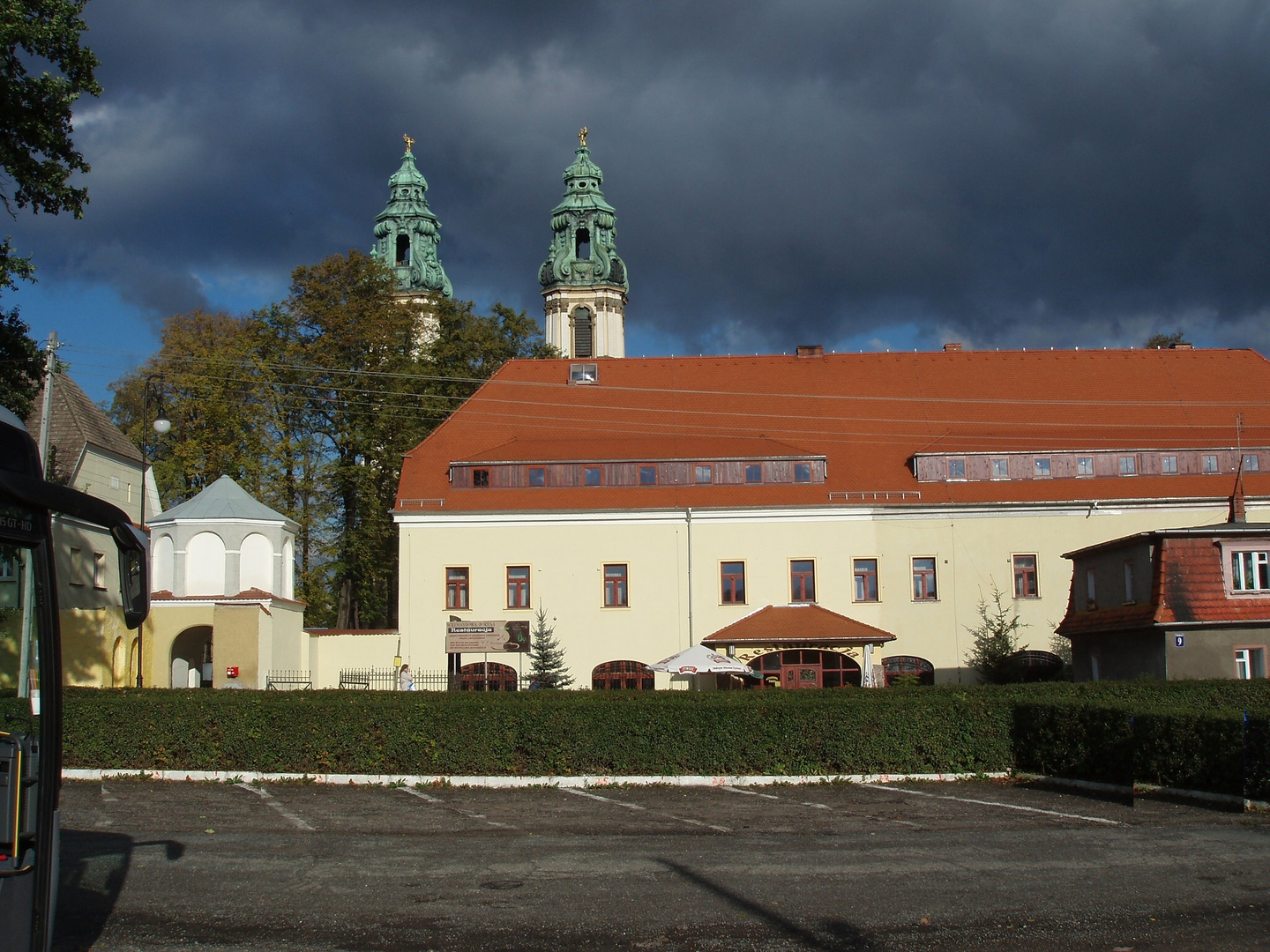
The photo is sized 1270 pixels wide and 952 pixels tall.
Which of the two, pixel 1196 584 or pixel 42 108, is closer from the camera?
pixel 42 108

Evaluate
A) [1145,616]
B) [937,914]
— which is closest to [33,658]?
[937,914]

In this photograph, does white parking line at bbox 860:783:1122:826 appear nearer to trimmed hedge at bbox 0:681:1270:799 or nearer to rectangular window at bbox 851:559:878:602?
trimmed hedge at bbox 0:681:1270:799

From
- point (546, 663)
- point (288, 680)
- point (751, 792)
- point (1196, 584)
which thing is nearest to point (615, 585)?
point (546, 663)

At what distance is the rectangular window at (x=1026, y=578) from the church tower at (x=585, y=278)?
5490 centimetres

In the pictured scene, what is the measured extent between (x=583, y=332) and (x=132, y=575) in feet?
285

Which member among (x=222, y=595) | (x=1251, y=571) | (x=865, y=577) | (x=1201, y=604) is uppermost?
(x=865, y=577)

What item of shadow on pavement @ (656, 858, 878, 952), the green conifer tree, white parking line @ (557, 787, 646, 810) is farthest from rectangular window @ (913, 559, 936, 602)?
shadow on pavement @ (656, 858, 878, 952)

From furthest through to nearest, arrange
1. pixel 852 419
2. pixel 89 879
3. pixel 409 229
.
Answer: pixel 409 229 → pixel 852 419 → pixel 89 879

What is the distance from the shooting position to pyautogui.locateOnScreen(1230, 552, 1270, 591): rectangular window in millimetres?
27172

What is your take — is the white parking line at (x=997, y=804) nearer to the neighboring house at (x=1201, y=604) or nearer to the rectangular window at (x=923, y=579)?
the neighboring house at (x=1201, y=604)

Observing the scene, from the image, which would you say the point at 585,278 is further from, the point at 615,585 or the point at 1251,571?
the point at 1251,571

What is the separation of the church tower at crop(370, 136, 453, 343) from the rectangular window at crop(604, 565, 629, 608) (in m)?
55.1

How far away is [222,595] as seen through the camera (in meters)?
35.6

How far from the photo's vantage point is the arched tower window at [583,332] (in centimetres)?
9294
